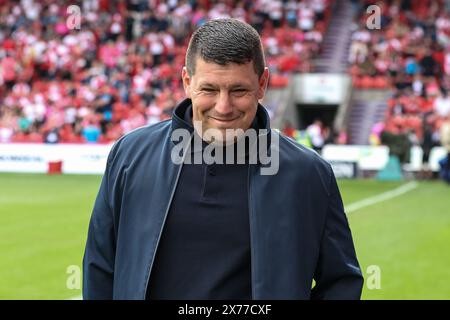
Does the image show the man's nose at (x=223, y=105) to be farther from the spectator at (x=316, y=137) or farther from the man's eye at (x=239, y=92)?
the spectator at (x=316, y=137)

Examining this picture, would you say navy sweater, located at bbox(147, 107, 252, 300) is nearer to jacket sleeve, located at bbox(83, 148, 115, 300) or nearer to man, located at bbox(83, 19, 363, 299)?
man, located at bbox(83, 19, 363, 299)

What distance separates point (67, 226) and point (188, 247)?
38.0 feet

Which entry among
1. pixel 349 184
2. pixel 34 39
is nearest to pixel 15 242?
pixel 349 184

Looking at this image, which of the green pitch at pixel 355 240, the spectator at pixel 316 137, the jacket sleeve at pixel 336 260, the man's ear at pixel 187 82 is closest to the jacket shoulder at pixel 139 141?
the man's ear at pixel 187 82

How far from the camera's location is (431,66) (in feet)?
98.7

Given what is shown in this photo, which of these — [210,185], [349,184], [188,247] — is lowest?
[349,184]

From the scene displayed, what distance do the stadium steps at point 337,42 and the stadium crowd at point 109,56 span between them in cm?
54

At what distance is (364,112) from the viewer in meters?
31.0

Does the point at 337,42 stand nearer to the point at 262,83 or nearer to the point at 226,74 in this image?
the point at 262,83

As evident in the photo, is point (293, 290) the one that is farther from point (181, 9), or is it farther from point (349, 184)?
point (181, 9)

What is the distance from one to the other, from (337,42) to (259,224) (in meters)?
32.0

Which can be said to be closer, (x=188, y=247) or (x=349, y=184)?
(x=188, y=247)

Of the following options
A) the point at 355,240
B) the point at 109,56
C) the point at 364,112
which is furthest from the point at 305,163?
the point at 109,56

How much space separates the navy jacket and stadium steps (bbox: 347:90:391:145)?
26863mm
